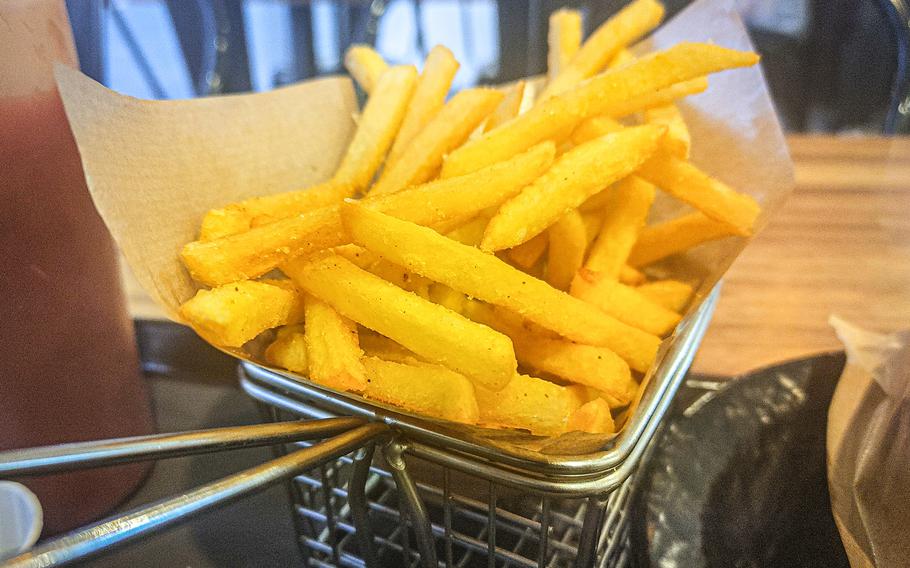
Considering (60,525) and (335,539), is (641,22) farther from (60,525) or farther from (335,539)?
(60,525)

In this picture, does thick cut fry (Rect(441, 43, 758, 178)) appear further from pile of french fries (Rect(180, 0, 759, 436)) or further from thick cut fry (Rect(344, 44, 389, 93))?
thick cut fry (Rect(344, 44, 389, 93))

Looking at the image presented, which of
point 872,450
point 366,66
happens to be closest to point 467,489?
point 872,450

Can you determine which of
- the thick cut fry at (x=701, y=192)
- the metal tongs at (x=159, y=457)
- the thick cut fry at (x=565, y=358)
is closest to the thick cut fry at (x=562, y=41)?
the thick cut fry at (x=701, y=192)

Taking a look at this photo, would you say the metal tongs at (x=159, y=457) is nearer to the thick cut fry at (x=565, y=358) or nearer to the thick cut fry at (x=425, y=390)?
the thick cut fry at (x=425, y=390)

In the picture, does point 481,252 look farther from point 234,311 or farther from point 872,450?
point 872,450

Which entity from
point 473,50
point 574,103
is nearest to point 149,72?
point 473,50

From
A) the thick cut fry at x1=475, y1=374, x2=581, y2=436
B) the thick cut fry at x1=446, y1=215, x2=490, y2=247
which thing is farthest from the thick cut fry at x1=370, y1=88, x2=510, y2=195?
the thick cut fry at x1=475, y1=374, x2=581, y2=436

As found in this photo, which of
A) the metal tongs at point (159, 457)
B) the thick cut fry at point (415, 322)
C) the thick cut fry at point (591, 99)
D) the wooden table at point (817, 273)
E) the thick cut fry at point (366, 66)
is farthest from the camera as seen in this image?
the wooden table at point (817, 273)
